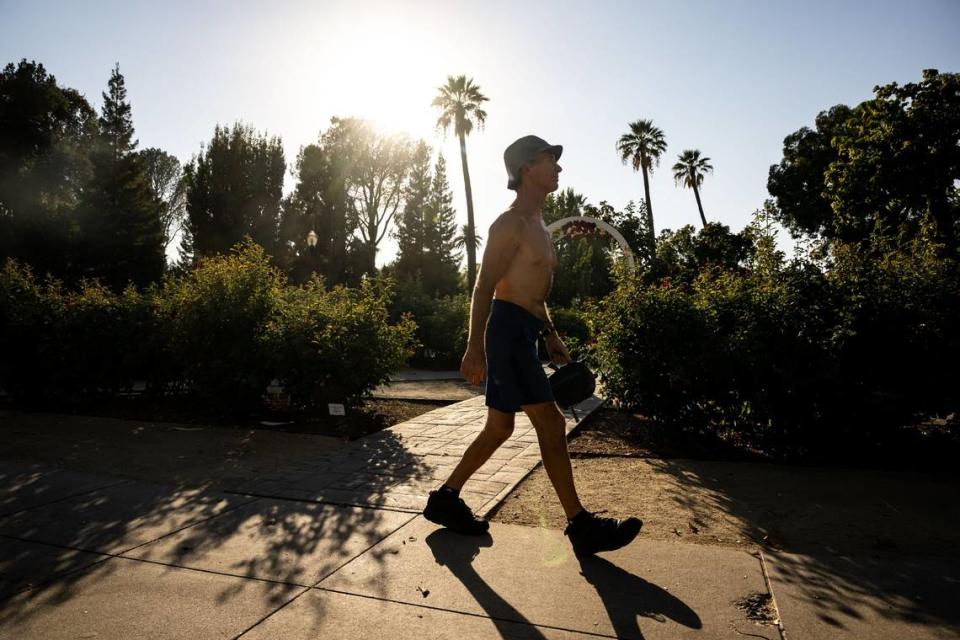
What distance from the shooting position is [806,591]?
252 centimetres

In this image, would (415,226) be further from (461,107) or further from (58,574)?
(58,574)

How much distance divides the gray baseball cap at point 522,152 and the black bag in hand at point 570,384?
1.08 metres

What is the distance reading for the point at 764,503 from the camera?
153 inches

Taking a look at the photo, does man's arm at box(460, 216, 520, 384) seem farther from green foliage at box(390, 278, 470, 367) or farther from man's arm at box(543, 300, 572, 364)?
green foliage at box(390, 278, 470, 367)

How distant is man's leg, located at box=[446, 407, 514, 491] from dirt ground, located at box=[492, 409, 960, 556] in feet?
1.55

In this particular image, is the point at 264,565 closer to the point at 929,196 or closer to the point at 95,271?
the point at 929,196

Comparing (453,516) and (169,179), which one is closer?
(453,516)

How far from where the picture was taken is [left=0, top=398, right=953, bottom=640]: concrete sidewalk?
7.41 feet

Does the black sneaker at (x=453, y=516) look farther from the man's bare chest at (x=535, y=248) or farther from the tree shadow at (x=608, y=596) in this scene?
the man's bare chest at (x=535, y=248)

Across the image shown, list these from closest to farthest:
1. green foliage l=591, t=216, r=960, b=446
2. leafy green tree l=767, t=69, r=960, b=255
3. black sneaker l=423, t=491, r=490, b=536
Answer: black sneaker l=423, t=491, r=490, b=536 → green foliage l=591, t=216, r=960, b=446 → leafy green tree l=767, t=69, r=960, b=255

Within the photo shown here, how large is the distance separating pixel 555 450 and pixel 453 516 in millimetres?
712

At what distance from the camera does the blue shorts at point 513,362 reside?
10.3ft

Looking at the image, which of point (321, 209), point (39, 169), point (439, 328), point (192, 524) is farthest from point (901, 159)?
point (39, 169)

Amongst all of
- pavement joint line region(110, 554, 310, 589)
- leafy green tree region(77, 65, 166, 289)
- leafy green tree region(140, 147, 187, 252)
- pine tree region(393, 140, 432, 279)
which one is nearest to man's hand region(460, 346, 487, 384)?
pavement joint line region(110, 554, 310, 589)
